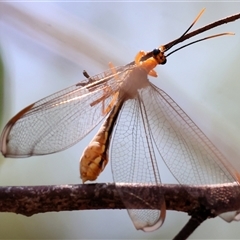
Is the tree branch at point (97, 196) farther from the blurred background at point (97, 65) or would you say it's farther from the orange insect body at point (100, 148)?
the blurred background at point (97, 65)

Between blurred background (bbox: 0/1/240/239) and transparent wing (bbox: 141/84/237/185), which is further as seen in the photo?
blurred background (bbox: 0/1/240/239)

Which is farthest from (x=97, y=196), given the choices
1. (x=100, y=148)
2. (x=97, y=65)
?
(x=97, y=65)

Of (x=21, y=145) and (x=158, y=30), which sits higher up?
(x=158, y=30)

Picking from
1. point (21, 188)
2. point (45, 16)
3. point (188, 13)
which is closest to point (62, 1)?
point (45, 16)

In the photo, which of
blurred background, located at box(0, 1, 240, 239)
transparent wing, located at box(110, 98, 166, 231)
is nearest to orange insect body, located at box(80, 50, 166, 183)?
transparent wing, located at box(110, 98, 166, 231)

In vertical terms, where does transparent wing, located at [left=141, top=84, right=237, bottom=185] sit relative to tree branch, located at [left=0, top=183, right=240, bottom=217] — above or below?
above

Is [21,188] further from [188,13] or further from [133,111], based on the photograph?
[188,13]

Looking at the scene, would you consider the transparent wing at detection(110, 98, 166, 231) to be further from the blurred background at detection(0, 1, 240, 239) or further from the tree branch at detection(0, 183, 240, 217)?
the blurred background at detection(0, 1, 240, 239)
